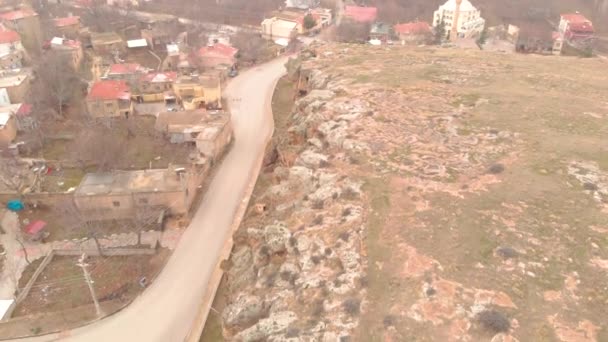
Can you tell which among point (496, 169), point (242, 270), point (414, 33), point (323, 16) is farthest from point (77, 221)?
point (323, 16)

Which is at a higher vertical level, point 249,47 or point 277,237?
point 249,47

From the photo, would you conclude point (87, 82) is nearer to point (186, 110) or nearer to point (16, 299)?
point (186, 110)

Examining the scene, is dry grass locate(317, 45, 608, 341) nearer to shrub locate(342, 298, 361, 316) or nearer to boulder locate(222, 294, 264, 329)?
shrub locate(342, 298, 361, 316)

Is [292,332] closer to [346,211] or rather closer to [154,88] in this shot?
[346,211]

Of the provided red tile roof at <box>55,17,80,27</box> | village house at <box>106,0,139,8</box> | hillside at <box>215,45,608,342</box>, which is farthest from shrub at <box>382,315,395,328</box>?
village house at <box>106,0,139,8</box>

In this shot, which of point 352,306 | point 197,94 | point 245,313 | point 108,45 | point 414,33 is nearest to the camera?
point 352,306

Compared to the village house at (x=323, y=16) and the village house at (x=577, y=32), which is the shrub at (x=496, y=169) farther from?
the village house at (x=323, y=16)

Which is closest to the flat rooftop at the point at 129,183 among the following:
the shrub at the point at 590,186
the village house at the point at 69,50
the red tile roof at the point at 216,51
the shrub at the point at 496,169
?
the shrub at the point at 496,169
